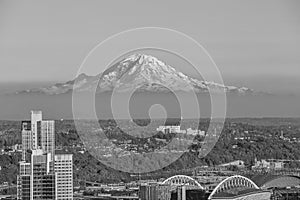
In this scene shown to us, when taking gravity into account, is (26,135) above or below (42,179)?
above

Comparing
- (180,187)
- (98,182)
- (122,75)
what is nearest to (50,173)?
(180,187)

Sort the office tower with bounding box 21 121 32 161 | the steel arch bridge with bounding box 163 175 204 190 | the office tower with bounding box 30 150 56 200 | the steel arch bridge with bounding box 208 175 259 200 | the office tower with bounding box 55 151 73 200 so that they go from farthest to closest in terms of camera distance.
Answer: the steel arch bridge with bounding box 163 175 204 190, the steel arch bridge with bounding box 208 175 259 200, the office tower with bounding box 21 121 32 161, the office tower with bounding box 55 151 73 200, the office tower with bounding box 30 150 56 200

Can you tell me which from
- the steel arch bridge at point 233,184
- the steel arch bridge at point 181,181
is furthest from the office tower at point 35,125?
the steel arch bridge at point 233,184

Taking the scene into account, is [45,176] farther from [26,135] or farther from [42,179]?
[26,135]

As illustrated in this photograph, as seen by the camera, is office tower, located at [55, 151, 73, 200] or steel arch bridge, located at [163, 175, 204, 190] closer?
office tower, located at [55, 151, 73, 200]

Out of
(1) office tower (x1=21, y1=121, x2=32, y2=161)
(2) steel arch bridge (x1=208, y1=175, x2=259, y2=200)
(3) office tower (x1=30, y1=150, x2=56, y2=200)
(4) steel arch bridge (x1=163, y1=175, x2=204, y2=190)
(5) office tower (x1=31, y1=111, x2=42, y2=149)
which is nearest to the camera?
(3) office tower (x1=30, y1=150, x2=56, y2=200)

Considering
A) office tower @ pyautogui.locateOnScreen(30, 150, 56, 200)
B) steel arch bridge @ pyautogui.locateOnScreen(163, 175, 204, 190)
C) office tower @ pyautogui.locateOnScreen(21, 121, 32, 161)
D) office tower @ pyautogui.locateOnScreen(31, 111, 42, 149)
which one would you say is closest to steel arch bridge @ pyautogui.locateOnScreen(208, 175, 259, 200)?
steel arch bridge @ pyautogui.locateOnScreen(163, 175, 204, 190)

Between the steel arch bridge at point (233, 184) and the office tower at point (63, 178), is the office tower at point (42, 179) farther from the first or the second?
the steel arch bridge at point (233, 184)

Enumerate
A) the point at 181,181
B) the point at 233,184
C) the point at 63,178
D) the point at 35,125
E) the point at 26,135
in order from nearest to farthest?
the point at 63,178, the point at 35,125, the point at 26,135, the point at 233,184, the point at 181,181

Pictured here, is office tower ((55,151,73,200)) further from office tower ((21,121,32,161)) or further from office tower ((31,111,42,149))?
office tower ((21,121,32,161))

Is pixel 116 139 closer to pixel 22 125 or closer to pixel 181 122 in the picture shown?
pixel 181 122

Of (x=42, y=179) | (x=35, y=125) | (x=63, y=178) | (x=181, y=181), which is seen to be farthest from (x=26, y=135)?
(x=42, y=179)
